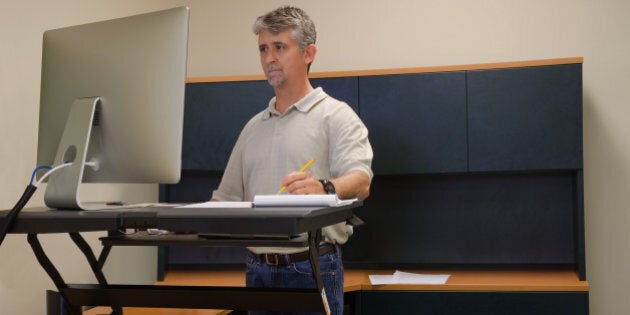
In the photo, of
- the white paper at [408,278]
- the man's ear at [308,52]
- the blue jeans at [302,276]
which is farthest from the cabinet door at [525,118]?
the blue jeans at [302,276]

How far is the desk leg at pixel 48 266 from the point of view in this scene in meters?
1.58

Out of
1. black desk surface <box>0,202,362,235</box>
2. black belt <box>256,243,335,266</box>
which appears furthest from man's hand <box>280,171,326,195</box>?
black belt <box>256,243,335,266</box>

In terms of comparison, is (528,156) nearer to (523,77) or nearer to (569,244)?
(523,77)

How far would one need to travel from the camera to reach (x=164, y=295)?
5.29ft

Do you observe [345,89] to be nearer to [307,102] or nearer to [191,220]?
[307,102]

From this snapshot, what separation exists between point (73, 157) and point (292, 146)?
71 centimetres

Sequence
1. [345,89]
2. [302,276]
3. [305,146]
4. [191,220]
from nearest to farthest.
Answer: [191,220] < [302,276] < [305,146] < [345,89]

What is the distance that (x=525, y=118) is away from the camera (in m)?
3.10

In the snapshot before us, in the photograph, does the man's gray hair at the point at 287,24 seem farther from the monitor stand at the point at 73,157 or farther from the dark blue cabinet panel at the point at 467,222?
the dark blue cabinet panel at the point at 467,222

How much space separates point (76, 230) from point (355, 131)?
0.95 m

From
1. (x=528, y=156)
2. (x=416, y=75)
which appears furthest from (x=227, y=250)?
(x=528, y=156)

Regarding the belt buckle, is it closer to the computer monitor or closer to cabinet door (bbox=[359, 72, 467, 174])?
the computer monitor

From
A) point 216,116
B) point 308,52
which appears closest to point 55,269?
point 308,52

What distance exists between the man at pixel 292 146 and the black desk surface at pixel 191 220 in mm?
592
